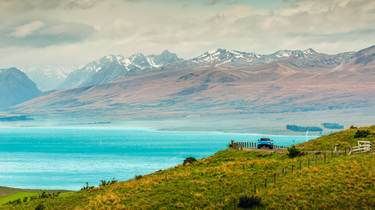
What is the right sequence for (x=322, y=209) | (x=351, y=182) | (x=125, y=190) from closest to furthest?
(x=322, y=209)
(x=351, y=182)
(x=125, y=190)

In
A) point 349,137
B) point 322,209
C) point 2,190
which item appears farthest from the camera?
point 2,190

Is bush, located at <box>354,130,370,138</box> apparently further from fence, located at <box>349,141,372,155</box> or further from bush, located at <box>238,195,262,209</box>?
bush, located at <box>238,195,262,209</box>

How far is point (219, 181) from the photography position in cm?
6856

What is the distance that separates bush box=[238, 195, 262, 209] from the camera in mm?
57438

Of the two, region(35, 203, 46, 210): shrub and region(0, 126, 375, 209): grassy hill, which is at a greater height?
region(0, 126, 375, 209): grassy hill

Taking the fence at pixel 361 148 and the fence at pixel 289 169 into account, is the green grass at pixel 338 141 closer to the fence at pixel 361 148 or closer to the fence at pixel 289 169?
the fence at pixel 361 148

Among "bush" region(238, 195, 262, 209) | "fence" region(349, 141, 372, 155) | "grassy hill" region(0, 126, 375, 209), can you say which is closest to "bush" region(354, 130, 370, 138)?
"fence" region(349, 141, 372, 155)

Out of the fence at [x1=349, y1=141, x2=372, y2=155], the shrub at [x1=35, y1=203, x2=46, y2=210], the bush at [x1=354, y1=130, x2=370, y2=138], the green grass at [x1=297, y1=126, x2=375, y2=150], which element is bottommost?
the shrub at [x1=35, y1=203, x2=46, y2=210]

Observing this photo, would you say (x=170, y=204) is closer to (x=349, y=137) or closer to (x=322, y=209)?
(x=322, y=209)

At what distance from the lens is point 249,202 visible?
57.4 meters

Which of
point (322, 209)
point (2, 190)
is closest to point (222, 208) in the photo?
point (322, 209)

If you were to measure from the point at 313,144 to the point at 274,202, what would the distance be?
38.1 m

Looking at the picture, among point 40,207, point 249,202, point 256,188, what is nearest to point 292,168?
point 256,188

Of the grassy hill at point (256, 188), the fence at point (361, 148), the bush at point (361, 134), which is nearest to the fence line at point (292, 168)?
the grassy hill at point (256, 188)
